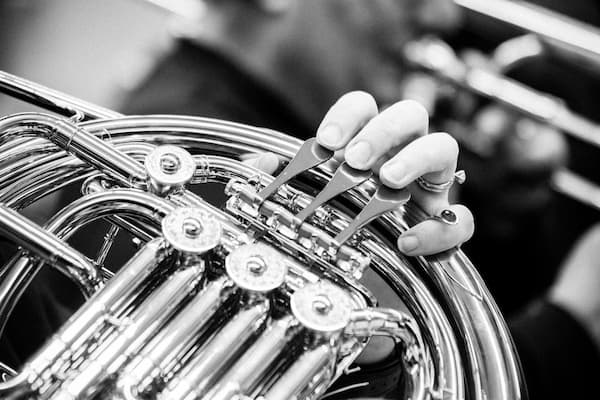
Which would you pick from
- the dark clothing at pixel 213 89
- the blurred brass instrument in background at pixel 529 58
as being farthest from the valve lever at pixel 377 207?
the blurred brass instrument in background at pixel 529 58

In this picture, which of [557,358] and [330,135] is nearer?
[330,135]

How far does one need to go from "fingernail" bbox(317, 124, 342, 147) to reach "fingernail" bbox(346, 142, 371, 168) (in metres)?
0.02

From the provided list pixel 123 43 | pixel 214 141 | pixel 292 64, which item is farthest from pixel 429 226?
pixel 123 43

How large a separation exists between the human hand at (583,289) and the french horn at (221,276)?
570 mm

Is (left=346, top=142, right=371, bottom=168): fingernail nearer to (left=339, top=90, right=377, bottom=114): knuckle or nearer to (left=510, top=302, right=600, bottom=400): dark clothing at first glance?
(left=339, top=90, right=377, bottom=114): knuckle

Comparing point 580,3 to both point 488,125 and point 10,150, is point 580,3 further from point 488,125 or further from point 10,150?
point 10,150

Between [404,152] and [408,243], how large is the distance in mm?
94

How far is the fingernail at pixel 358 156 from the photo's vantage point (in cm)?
64

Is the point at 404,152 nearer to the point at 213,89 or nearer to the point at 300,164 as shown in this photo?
the point at 300,164

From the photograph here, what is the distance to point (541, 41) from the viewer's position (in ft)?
4.65

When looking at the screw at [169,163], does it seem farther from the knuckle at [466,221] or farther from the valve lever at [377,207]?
the knuckle at [466,221]

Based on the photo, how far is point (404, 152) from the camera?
65 cm

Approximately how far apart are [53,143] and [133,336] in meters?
0.26

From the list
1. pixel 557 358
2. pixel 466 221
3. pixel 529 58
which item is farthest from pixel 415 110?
pixel 529 58
